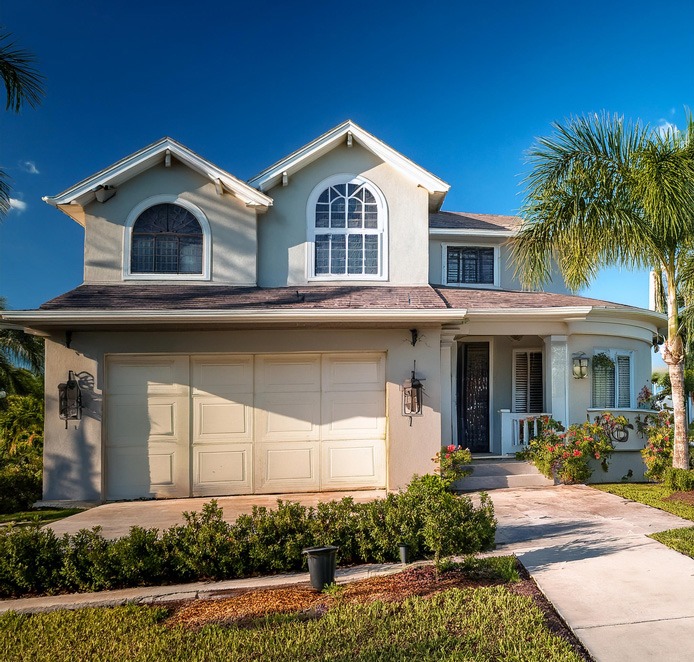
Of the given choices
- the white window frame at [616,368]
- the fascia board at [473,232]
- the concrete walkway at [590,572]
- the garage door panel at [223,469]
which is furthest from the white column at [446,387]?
the fascia board at [473,232]

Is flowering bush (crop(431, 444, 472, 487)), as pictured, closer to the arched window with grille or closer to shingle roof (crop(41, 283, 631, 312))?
shingle roof (crop(41, 283, 631, 312))

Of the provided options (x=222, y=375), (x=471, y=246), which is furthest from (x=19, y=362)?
(x=471, y=246)

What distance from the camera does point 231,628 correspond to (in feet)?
15.2

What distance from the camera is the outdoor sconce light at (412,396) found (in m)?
10.4

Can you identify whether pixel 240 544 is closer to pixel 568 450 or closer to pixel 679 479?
pixel 568 450

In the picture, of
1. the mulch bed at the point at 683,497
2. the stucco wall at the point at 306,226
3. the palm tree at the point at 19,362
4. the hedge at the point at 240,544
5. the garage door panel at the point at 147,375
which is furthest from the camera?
the palm tree at the point at 19,362

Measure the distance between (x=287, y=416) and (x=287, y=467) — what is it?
2.90ft

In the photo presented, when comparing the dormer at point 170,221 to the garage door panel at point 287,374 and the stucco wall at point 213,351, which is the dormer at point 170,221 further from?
the garage door panel at point 287,374

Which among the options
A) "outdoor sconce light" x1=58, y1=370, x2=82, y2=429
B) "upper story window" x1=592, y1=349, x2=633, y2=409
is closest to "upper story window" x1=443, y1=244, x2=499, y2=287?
"upper story window" x1=592, y1=349, x2=633, y2=409

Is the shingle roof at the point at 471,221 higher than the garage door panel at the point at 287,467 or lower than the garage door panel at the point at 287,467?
higher

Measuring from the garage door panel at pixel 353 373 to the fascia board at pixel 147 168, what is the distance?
3.18 meters

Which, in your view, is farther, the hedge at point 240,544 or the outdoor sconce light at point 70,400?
the outdoor sconce light at point 70,400

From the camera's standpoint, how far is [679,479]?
392 inches

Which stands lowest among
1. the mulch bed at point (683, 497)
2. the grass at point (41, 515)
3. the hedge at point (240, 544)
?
the grass at point (41, 515)
